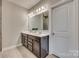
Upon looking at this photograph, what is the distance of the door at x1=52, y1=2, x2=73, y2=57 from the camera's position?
2207mm

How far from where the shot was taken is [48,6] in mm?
2941

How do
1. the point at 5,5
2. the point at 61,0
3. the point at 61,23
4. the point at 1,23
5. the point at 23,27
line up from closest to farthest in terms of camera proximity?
the point at 61,0, the point at 61,23, the point at 1,23, the point at 5,5, the point at 23,27

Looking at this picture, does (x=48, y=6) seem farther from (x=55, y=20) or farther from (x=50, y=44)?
(x=50, y=44)

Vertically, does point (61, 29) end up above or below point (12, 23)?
below

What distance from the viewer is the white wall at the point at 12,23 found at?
365 centimetres

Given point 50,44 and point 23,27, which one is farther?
point 23,27

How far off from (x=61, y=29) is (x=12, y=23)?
9.51 feet

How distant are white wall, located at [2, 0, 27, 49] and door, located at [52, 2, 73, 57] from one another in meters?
2.47

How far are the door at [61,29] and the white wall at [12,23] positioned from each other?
8.11 ft

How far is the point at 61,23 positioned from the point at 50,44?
40.1 inches

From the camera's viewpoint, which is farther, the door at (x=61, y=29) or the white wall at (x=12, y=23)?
the white wall at (x=12, y=23)

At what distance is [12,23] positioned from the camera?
13.2ft

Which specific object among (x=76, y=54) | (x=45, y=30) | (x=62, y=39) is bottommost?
(x=76, y=54)

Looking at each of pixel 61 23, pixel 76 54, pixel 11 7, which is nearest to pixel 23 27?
pixel 11 7
